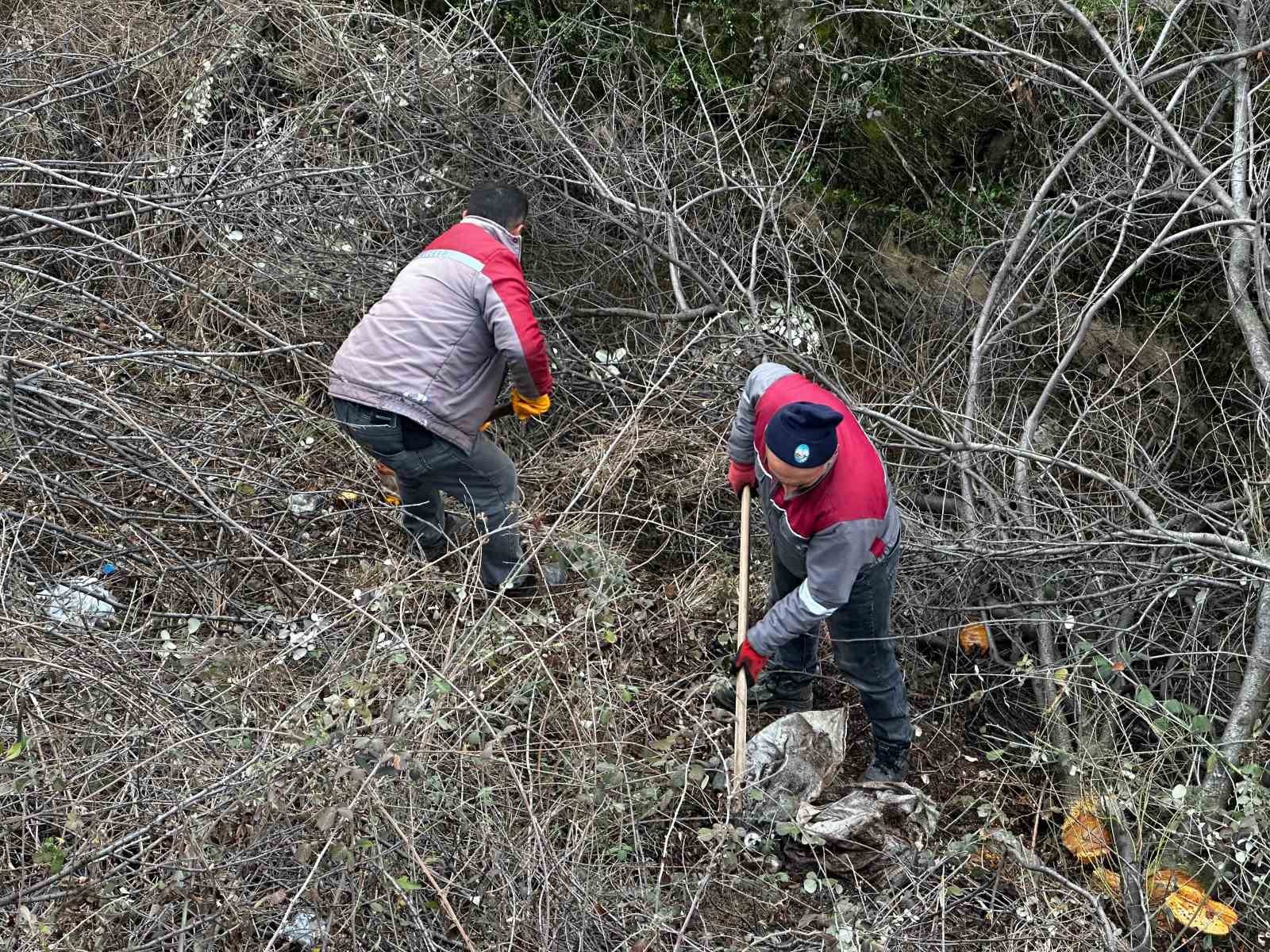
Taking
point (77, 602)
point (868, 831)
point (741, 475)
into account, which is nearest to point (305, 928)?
point (77, 602)

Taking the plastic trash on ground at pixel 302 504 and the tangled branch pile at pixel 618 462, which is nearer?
the tangled branch pile at pixel 618 462

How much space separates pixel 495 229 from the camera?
12.6ft

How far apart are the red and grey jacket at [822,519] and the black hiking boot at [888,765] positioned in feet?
2.54

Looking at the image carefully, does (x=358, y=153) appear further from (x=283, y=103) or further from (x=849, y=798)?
(x=849, y=798)

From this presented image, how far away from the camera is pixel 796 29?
5.16m

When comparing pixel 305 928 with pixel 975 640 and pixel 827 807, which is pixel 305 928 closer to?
pixel 827 807

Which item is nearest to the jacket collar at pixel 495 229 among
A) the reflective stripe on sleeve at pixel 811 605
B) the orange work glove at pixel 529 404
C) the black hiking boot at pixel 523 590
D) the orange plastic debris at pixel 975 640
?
the orange work glove at pixel 529 404

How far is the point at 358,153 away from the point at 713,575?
119 inches

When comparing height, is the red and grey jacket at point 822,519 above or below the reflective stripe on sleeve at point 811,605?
above

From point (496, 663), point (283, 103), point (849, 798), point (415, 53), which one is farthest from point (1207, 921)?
point (283, 103)

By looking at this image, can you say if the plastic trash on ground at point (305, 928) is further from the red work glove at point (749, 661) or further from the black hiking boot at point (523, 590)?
the red work glove at point (749, 661)

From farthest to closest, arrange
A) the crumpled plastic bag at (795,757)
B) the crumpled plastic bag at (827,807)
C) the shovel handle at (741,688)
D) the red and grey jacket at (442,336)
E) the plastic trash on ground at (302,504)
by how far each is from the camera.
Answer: the plastic trash on ground at (302,504) < the red and grey jacket at (442,336) < the crumpled plastic bag at (795,757) < the crumpled plastic bag at (827,807) < the shovel handle at (741,688)

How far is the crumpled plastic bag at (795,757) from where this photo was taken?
3.54 meters

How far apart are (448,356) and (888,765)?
7.18 feet
